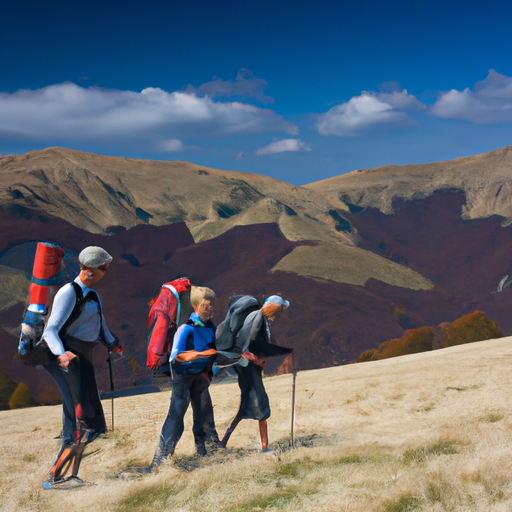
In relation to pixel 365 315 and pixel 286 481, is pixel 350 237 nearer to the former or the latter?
pixel 365 315

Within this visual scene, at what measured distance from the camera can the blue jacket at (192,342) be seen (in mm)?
6773

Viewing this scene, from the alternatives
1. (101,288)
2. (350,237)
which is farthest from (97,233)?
(350,237)

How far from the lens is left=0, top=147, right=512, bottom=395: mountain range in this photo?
74562mm

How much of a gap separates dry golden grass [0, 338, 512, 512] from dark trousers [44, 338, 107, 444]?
0.72 metres

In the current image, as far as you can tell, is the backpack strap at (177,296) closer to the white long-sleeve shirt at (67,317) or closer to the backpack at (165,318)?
the backpack at (165,318)

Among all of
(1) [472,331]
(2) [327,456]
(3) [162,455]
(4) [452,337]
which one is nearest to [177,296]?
(3) [162,455]

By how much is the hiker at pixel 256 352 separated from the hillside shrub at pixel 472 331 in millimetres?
31597

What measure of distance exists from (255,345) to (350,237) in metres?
109

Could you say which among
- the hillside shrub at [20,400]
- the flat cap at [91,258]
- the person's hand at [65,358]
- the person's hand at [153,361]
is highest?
the flat cap at [91,258]

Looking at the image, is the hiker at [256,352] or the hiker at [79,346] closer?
the hiker at [79,346]

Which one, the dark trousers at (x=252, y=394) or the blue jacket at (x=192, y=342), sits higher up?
the blue jacket at (x=192, y=342)

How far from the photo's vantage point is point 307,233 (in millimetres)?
97938

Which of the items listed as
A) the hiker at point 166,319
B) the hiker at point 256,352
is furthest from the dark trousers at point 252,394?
the hiker at point 166,319

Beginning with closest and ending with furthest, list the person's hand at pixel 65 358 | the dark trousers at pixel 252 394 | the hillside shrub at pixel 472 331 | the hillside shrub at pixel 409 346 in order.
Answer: the person's hand at pixel 65 358 < the dark trousers at pixel 252 394 < the hillside shrub at pixel 472 331 < the hillside shrub at pixel 409 346
